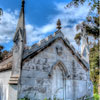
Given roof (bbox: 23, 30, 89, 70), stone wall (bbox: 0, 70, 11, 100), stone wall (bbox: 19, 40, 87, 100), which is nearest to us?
stone wall (bbox: 19, 40, 87, 100)

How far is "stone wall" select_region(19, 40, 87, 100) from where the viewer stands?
9.08m

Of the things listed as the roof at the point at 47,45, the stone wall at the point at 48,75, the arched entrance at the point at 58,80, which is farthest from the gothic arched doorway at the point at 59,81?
the roof at the point at 47,45

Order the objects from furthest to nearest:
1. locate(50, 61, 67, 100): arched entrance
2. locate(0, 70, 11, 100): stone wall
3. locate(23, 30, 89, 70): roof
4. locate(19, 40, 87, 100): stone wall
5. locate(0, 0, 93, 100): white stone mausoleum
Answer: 1. locate(50, 61, 67, 100): arched entrance
2. locate(23, 30, 89, 70): roof
3. locate(0, 70, 11, 100): stone wall
4. locate(19, 40, 87, 100): stone wall
5. locate(0, 0, 93, 100): white stone mausoleum

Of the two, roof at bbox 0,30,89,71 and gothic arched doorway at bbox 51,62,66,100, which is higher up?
roof at bbox 0,30,89,71

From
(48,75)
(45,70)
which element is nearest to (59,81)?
(48,75)

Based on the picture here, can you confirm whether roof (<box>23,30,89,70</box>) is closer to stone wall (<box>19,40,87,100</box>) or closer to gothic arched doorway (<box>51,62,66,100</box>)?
stone wall (<box>19,40,87,100</box>)

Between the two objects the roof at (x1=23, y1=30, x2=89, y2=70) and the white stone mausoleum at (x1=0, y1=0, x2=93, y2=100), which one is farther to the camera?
the roof at (x1=23, y1=30, x2=89, y2=70)

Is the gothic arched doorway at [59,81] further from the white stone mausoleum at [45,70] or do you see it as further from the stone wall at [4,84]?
the stone wall at [4,84]

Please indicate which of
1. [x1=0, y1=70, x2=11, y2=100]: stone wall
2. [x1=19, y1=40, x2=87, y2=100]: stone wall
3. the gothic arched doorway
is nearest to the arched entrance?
Answer: the gothic arched doorway

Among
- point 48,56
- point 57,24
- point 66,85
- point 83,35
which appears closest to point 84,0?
point 57,24

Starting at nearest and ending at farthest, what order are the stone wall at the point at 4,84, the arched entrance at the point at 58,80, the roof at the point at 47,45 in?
the stone wall at the point at 4,84
the roof at the point at 47,45
the arched entrance at the point at 58,80

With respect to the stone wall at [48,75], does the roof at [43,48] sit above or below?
above

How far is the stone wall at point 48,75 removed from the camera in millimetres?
9078

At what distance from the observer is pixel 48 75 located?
10.2m
